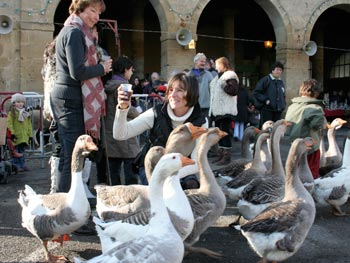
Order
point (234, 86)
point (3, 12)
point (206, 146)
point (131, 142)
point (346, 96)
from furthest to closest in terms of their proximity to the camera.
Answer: point (346, 96)
point (3, 12)
point (234, 86)
point (131, 142)
point (206, 146)

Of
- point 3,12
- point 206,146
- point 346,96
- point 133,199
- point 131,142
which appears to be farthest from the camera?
point 346,96

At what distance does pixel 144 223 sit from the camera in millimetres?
3365

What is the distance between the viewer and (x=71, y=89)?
4.35 metres

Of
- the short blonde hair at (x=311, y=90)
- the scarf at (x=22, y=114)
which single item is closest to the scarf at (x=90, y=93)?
the short blonde hair at (x=311, y=90)

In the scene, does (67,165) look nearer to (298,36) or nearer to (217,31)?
(298,36)

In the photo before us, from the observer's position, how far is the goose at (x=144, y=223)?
3232 millimetres

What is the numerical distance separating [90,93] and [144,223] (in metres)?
1.60

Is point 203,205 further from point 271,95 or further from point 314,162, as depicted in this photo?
point 271,95

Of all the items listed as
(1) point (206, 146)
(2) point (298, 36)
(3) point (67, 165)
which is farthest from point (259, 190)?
(2) point (298, 36)

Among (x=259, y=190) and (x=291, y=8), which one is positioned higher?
(x=291, y=8)

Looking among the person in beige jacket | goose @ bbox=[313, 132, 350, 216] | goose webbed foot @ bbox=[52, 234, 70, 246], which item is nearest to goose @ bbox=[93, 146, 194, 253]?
goose webbed foot @ bbox=[52, 234, 70, 246]

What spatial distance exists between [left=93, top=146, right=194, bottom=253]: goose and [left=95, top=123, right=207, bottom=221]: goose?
0.30m

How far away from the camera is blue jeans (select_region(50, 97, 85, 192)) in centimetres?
432

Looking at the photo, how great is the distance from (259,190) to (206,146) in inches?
30.0
